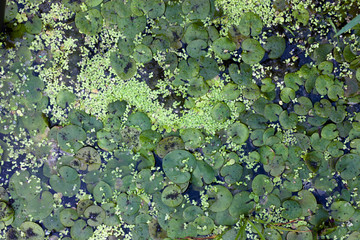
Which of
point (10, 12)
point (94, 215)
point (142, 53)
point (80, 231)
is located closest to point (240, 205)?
point (94, 215)

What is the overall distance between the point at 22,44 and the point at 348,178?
2531 millimetres

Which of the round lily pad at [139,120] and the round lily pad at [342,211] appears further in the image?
the round lily pad at [342,211]

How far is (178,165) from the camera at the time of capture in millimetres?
1925

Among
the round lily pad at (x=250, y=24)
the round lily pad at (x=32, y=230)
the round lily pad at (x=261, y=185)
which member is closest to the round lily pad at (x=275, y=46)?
the round lily pad at (x=250, y=24)

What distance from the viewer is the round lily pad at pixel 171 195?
1.95m

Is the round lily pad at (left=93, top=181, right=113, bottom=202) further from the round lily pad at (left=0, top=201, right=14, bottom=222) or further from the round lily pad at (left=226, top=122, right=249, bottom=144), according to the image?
the round lily pad at (left=226, top=122, right=249, bottom=144)

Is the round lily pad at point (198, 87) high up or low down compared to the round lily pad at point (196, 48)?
down

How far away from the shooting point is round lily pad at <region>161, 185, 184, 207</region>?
6.39 ft

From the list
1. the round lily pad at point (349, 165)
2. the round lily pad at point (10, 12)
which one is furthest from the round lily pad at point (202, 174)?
the round lily pad at point (10, 12)

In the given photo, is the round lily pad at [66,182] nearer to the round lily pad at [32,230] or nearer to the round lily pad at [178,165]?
the round lily pad at [32,230]

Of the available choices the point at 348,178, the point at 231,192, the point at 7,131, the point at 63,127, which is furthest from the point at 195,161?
the point at 7,131

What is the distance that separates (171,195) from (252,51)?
1.17 metres

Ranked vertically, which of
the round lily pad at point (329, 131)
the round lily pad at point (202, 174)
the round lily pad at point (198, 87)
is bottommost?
the round lily pad at point (202, 174)

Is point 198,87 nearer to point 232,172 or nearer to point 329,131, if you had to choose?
point 232,172
